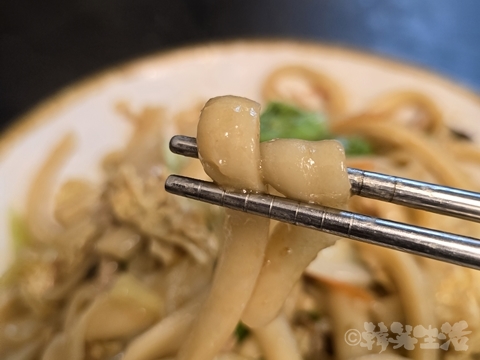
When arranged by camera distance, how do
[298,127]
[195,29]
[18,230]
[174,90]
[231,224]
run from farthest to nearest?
[195,29] → [174,90] → [298,127] → [18,230] → [231,224]

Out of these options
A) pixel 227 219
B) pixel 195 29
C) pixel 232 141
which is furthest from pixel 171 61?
pixel 232 141

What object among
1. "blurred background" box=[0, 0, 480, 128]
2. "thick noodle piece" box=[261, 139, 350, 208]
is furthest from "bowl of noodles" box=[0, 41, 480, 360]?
"blurred background" box=[0, 0, 480, 128]

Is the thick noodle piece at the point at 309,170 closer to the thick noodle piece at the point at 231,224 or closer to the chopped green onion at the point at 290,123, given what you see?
the thick noodle piece at the point at 231,224

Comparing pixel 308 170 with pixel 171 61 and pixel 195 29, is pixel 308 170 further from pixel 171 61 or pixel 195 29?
pixel 195 29

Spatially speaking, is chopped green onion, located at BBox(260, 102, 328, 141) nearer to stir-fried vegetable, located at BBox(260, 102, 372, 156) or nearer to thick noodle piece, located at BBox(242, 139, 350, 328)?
stir-fried vegetable, located at BBox(260, 102, 372, 156)

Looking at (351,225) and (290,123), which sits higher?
(290,123)

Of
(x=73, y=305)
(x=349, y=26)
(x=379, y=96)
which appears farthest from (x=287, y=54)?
(x=73, y=305)
